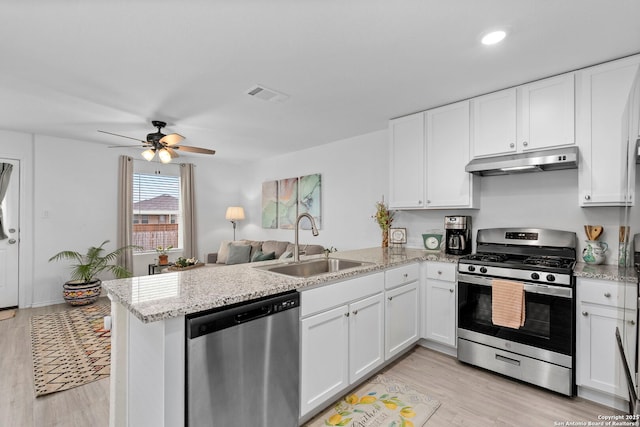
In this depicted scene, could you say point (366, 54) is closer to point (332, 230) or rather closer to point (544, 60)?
point (544, 60)

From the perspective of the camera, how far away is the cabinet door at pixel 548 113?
233 cm

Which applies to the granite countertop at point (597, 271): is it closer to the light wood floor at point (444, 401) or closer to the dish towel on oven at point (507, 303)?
the dish towel on oven at point (507, 303)

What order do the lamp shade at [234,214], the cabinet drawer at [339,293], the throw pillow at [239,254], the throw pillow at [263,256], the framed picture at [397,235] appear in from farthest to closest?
the lamp shade at [234,214]
the throw pillow at [239,254]
the throw pillow at [263,256]
the framed picture at [397,235]
the cabinet drawer at [339,293]

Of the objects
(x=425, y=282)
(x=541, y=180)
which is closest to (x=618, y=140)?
(x=541, y=180)

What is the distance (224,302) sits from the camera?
1.38 metres

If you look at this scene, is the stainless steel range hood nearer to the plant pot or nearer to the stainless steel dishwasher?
the stainless steel dishwasher

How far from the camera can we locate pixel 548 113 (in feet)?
7.95

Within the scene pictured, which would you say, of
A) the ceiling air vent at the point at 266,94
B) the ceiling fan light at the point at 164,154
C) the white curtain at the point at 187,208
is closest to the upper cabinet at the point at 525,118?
the ceiling air vent at the point at 266,94

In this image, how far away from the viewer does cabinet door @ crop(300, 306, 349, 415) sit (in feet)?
5.89

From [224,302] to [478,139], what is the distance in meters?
2.58

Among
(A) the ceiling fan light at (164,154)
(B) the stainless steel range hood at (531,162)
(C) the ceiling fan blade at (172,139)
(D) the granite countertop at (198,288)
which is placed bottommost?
(D) the granite countertop at (198,288)

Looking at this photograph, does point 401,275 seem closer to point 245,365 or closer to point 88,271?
point 245,365

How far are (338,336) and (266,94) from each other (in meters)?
2.20

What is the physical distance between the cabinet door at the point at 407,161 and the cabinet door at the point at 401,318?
0.96 metres
